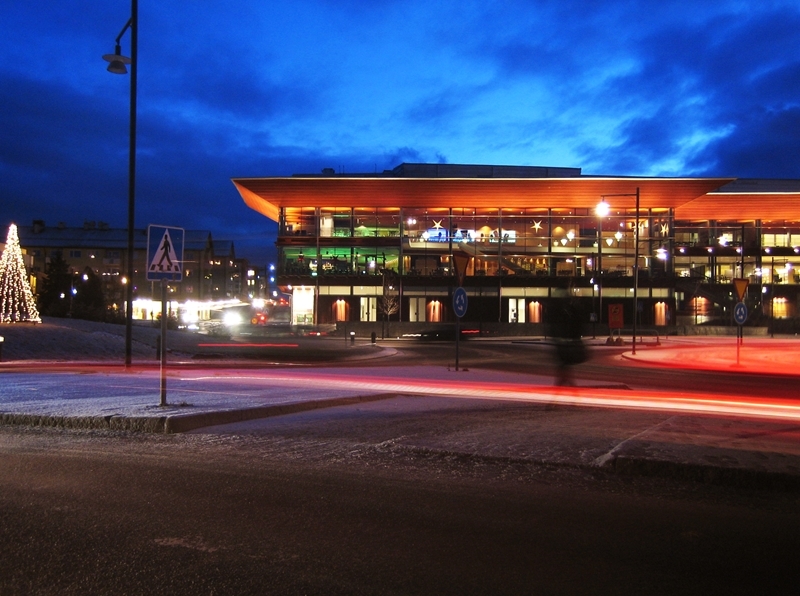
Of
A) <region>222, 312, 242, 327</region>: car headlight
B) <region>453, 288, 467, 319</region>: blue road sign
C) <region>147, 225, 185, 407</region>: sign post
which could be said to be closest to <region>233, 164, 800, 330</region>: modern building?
<region>222, 312, 242, 327</region>: car headlight

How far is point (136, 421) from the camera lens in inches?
409

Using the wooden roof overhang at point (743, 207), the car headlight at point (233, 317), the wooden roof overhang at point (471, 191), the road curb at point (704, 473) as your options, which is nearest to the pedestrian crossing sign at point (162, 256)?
the road curb at point (704, 473)

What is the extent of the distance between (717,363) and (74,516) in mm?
28189

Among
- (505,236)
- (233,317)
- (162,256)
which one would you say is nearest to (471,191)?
(505,236)

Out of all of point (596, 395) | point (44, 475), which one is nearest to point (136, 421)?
point (44, 475)

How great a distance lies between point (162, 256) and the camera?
37.7ft

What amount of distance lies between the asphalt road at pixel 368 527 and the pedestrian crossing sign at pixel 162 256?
369cm

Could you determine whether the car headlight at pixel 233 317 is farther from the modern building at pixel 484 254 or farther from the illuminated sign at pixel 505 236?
the illuminated sign at pixel 505 236

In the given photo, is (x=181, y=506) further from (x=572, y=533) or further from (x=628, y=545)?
(x=628, y=545)

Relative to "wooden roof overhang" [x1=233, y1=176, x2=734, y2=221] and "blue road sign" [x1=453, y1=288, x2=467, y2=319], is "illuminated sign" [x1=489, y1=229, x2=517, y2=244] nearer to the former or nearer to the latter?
"wooden roof overhang" [x1=233, y1=176, x2=734, y2=221]

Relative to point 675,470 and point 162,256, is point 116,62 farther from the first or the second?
point 675,470

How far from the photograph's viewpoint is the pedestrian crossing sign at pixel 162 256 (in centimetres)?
1141

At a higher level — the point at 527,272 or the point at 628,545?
the point at 527,272

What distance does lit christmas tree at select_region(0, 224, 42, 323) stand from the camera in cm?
3238
